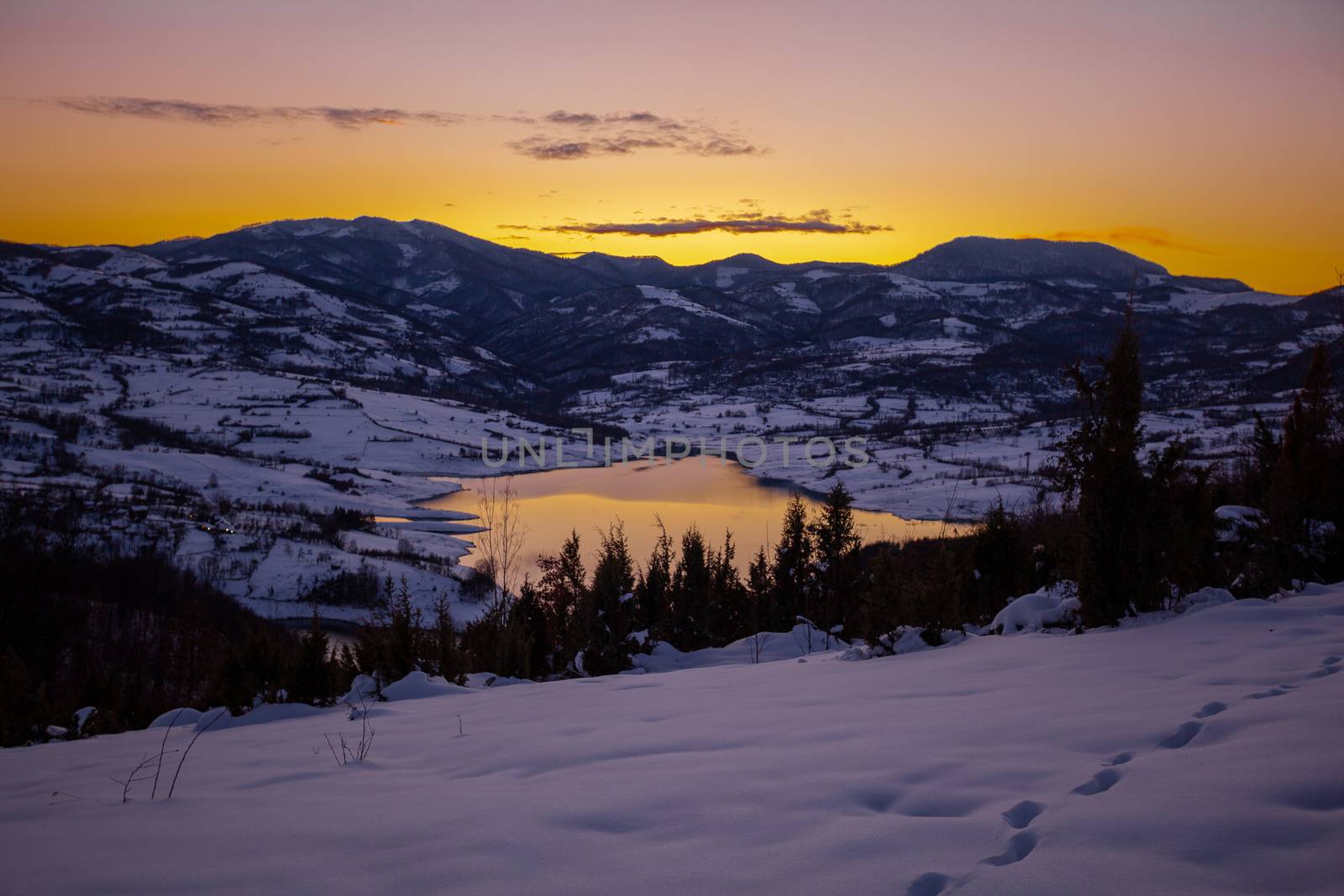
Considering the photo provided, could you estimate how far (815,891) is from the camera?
2312 millimetres

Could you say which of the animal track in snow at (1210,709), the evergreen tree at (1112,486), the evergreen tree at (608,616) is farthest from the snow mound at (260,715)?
the evergreen tree at (1112,486)

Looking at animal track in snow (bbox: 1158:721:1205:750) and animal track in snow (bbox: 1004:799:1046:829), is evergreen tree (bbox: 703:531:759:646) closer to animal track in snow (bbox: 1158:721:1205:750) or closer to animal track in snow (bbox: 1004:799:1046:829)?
animal track in snow (bbox: 1158:721:1205:750)

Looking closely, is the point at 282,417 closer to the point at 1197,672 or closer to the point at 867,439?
the point at 867,439

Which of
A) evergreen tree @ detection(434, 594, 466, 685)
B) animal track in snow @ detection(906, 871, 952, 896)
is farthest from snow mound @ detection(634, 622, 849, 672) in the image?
animal track in snow @ detection(906, 871, 952, 896)

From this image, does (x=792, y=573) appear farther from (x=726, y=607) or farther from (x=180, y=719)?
(x=180, y=719)

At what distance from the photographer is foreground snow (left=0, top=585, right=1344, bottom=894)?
240 centimetres

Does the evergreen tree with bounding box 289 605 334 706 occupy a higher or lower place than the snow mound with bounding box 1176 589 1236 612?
lower

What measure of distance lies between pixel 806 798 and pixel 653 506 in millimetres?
51511

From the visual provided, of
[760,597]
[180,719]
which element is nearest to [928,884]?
[180,719]

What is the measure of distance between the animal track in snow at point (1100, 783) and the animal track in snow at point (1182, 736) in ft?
1.58

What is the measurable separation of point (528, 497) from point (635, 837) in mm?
60307

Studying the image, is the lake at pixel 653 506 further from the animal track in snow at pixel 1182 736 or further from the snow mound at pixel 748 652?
the animal track in snow at pixel 1182 736

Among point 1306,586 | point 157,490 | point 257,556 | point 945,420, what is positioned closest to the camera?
point 1306,586

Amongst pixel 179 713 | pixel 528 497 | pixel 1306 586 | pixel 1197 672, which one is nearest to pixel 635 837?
pixel 1197 672
